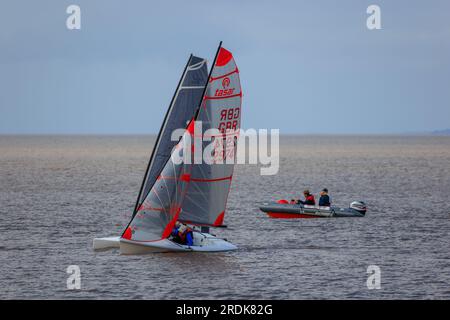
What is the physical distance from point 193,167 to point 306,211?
17.4 metres

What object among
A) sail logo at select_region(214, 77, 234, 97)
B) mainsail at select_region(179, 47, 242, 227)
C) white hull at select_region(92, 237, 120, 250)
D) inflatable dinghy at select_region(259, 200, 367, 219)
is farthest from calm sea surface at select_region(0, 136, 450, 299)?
sail logo at select_region(214, 77, 234, 97)

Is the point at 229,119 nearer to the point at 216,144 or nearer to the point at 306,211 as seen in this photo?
the point at 216,144

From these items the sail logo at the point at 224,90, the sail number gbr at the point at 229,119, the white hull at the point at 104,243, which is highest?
the sail logo at the point at 224,90

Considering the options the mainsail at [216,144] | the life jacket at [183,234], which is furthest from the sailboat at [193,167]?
the life jacket at [183,234]

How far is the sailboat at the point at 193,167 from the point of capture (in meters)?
39.7

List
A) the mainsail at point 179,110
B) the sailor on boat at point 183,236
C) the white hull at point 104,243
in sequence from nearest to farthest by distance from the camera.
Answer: the sailor on boat at point 183,236 → the mainsail at point 179,110 → the white hull at point 104,243

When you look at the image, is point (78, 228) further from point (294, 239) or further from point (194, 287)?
point (194, 287)

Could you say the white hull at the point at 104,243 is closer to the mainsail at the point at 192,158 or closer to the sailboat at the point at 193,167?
the sailboat at the point at 193,167

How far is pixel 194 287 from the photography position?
3609 centimetres

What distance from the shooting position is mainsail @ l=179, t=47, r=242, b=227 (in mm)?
39938

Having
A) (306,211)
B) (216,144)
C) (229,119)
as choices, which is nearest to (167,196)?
(216,144)

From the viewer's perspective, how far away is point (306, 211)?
186 feet
